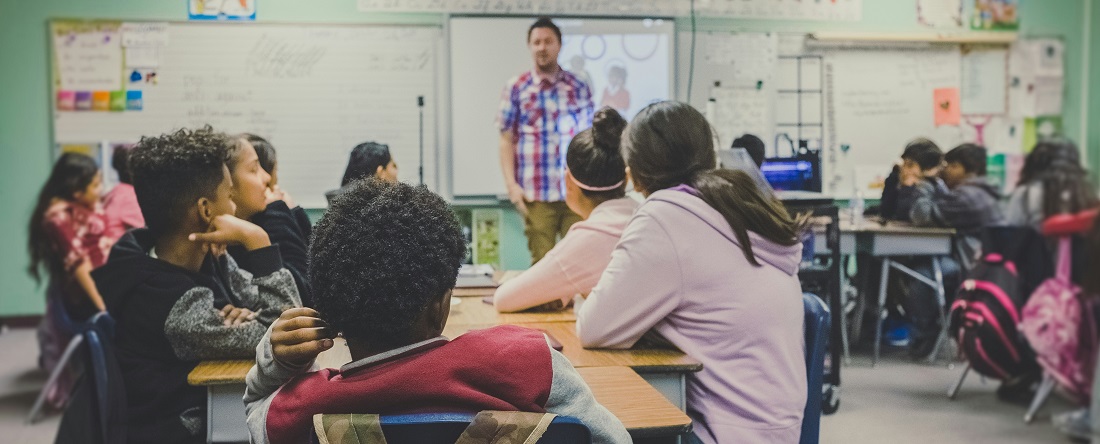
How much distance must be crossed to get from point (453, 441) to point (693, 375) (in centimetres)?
84

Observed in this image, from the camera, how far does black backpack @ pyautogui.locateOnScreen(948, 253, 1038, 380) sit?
0.80 m

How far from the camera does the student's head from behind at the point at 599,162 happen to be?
2.28m

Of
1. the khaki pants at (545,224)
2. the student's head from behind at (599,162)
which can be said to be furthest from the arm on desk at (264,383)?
the khaki pants at (545,224)

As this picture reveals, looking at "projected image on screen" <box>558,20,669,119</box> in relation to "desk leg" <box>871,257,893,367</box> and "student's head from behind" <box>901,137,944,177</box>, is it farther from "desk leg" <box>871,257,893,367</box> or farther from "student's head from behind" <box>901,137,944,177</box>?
"desk leg" <box>871,257,893,367</box>

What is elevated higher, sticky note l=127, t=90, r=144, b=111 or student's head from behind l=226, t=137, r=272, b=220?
sticky note l=127, t=90, r=144, b=111

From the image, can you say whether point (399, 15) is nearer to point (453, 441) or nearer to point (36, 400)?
point (36, 400)

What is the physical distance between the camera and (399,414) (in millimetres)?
949

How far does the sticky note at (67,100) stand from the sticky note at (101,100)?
0.36ft

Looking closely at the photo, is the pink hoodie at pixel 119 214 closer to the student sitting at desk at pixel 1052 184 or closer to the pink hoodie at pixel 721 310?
the pink hoodie at pixel 721 310

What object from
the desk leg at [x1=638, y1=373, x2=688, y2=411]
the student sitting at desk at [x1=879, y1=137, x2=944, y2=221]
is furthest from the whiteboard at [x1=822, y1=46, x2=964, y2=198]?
the desk leg at [x1=638, y1=373, x2=688, y2=411]

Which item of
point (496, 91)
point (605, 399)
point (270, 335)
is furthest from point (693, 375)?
point (496, 91)

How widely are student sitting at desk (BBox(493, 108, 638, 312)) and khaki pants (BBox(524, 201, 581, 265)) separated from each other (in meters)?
2.22

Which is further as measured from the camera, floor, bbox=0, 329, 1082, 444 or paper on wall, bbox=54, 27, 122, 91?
paper on wall, bbox=54, 27, 122, 91

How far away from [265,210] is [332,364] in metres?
0.73
